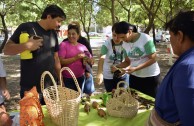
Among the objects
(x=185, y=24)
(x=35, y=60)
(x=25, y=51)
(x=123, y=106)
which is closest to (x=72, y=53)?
(x=35, y=60)

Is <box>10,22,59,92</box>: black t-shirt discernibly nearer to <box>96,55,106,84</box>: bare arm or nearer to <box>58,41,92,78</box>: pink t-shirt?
<box>96,55,106,84</box>: bare arm

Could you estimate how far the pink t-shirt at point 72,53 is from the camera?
3662 millimetres

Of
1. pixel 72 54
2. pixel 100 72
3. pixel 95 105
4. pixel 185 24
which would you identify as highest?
pixel 185 24

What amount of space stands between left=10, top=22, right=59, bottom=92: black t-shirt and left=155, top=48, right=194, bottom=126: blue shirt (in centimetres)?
171

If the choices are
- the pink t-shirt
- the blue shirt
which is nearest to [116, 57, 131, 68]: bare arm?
the pink t-shirt

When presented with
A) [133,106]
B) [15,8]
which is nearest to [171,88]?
[133,106]

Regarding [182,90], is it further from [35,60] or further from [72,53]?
[72,53]

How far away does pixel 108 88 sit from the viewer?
3.68 m

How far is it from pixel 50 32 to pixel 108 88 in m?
1.21

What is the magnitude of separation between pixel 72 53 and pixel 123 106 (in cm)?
155

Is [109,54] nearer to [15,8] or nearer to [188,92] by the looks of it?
[188,92]

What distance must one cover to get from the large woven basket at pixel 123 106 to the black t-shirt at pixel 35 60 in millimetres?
887

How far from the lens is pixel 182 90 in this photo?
1244 millimetres

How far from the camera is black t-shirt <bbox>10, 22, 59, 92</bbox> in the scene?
2.82m
